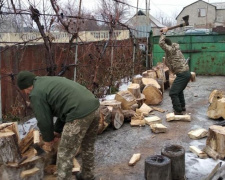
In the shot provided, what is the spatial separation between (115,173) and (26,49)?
12.6 ft

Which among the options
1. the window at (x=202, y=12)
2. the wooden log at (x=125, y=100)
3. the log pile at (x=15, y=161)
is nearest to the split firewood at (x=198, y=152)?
the wooden log at (x=125, y=100)

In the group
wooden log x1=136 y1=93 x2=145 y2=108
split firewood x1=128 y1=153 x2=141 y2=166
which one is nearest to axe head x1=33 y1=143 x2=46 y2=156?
split firewood x1=128 y1=153 x2=141 y2=166

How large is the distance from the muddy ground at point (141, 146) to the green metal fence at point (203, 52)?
5504 mm

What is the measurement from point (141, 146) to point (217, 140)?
1.32 m

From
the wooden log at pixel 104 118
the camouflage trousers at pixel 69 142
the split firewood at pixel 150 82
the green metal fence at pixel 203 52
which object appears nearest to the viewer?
the camouflage trousers at pixel 69 142

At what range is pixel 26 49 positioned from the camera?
6492 mm

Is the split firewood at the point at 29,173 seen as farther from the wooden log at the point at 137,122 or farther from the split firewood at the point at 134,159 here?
the wooden log at the point at 137,122

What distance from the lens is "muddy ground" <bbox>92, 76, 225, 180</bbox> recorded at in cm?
405

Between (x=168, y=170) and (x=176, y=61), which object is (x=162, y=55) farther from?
(x=168, y=170)

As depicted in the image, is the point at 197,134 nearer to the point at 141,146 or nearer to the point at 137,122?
the point at 141,146

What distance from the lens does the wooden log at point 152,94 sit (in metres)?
7.73

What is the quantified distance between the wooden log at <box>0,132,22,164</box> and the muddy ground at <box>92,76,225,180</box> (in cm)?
119

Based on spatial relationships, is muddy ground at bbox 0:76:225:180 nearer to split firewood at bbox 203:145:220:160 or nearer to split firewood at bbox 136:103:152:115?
split firewood at bbox 203:145:220:160

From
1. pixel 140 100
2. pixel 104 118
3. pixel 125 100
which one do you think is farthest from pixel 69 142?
pixel 140 100
